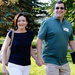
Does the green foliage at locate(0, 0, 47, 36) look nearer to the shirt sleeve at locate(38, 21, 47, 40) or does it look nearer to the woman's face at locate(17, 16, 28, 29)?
the woman's face at locate(17, 16, 28, 29)

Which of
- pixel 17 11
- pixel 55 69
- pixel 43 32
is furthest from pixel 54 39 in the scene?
pixel 17 11

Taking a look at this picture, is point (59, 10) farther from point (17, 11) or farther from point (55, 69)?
point (17, 11)

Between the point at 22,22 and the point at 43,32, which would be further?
the point at 22,22

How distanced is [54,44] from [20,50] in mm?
538

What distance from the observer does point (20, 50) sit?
3469 mm

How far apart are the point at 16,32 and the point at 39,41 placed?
0.40 m

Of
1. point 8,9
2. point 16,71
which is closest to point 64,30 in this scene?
point 16,71

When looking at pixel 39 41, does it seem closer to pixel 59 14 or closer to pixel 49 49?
pixel 49 49

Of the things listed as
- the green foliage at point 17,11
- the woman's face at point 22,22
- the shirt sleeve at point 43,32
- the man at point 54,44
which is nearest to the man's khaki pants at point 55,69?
the man at point 54,44

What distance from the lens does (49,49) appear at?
138 inches

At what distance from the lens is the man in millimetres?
3467

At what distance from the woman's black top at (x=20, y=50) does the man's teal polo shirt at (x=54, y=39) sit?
0.89 feet

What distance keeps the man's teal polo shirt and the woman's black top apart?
27 centimetres

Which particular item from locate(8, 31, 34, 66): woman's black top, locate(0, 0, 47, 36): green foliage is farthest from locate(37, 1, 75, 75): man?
locate(0, 0, 47, 36): green foliage
